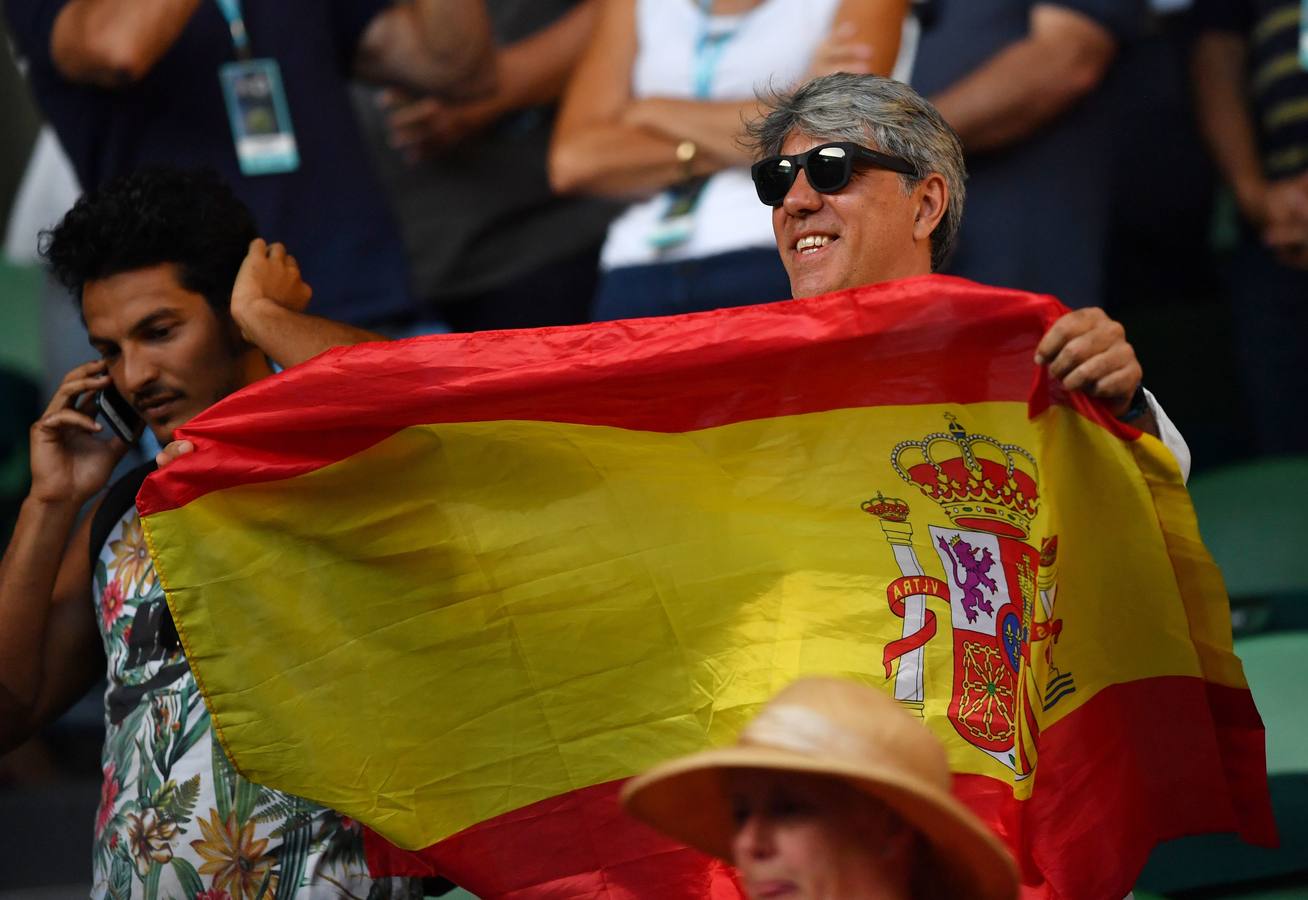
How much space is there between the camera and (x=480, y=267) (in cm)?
502

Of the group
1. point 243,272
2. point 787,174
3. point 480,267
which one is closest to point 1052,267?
point 480,267

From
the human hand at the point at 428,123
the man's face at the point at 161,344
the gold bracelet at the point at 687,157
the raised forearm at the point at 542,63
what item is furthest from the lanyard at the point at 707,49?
the man's face at the point at 161,344

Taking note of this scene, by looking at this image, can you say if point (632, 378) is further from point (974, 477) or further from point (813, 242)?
point (974, 477)

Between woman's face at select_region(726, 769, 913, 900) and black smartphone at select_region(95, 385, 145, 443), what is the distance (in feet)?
5.19

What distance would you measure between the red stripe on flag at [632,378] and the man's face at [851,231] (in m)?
0.18

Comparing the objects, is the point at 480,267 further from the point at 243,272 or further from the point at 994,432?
the point at 994,432

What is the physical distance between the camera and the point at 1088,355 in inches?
94.7

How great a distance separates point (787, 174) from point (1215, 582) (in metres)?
0.89

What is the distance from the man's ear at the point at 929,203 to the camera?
2803mm

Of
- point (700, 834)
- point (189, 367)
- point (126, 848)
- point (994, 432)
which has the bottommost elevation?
point (126, 848)

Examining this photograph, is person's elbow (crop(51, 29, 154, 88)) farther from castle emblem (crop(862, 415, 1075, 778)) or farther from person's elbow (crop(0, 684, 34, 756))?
castle emblem (crop(862, 415, 1075, 778))

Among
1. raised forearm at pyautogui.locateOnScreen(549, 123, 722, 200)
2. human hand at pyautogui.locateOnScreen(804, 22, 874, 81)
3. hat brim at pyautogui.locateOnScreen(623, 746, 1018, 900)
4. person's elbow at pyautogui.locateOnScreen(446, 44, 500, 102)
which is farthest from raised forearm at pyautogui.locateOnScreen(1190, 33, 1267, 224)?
hat brim at pyautogui.locateOnScreen(623, 746, 1018, 900)

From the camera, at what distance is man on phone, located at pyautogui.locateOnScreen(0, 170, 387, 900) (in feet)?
8.98

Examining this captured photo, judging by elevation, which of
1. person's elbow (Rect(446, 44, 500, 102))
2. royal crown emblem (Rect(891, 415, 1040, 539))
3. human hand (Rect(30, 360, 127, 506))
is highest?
person's elbow (Rect(446, 44, 500, 102))
